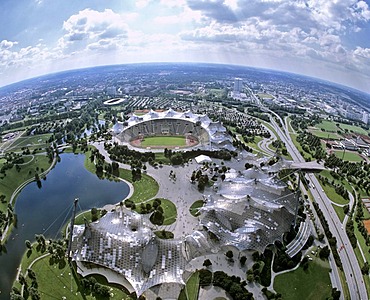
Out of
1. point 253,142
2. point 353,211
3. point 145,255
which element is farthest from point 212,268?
point 253,142

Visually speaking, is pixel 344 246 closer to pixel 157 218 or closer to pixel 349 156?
pixel 157 218

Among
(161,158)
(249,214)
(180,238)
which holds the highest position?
(249,214)

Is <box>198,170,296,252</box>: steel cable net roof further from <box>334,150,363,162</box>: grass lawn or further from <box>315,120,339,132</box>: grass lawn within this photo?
<box>315,120,339,132</box>: grass lawn

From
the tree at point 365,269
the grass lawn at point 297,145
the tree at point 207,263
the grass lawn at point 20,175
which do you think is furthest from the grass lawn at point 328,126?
the grass lawn at point 20,175

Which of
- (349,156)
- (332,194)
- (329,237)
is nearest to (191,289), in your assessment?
(329,237)

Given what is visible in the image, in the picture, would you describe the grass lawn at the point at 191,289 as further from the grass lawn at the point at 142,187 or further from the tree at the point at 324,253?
the grass lawn at the point at 142,187

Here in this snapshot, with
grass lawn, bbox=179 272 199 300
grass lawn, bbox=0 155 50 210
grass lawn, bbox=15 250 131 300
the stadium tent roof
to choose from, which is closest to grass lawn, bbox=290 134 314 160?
the stadium tent roof
